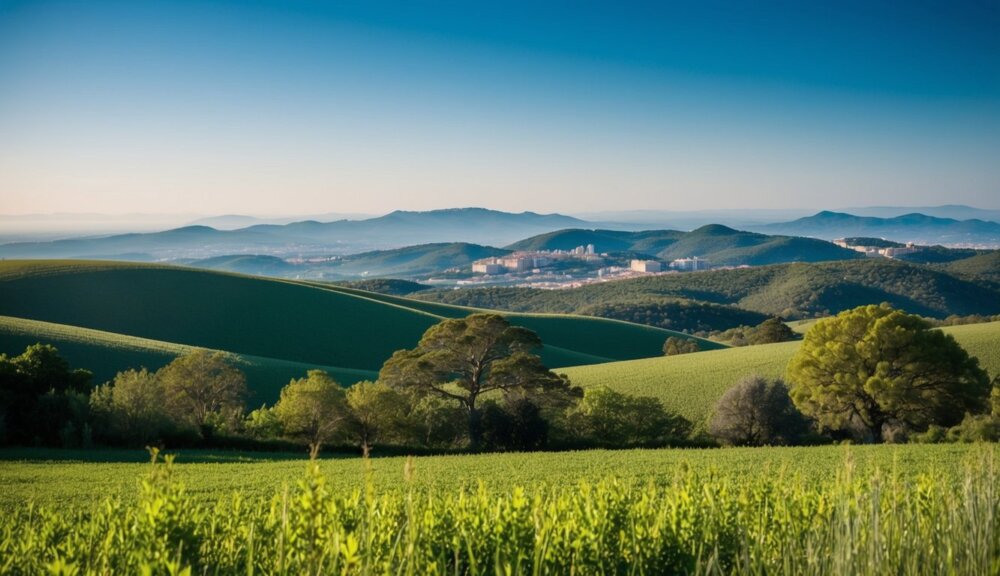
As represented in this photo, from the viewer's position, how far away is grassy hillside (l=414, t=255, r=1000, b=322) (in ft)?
438

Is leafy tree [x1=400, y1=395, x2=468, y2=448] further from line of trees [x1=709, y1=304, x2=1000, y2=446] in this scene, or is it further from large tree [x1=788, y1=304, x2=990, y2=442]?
large tree [x1=788, y1=304, x2=990, y2=442]

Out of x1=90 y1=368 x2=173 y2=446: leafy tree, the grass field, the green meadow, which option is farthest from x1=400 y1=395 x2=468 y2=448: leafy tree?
the green meadow

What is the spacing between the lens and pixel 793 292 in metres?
145

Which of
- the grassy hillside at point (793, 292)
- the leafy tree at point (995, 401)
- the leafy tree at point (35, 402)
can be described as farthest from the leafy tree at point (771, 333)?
the leafy tree at point (35, 402)

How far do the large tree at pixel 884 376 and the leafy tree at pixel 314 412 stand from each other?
2366cm

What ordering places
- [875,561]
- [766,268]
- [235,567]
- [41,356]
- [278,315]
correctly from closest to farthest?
1. [875,561]
2. [235,567]
3. [41,356]
4. [278,315]
5. [766,268]

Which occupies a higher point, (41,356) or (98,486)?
(41,356)

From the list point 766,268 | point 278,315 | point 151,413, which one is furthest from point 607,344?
point 766,268

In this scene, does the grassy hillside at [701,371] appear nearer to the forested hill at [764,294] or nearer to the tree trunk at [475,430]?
the tree trunk at [475,430]

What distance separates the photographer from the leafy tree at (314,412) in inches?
1228

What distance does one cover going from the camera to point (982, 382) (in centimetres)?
3164

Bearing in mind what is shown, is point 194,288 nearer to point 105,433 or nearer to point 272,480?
point 105,433

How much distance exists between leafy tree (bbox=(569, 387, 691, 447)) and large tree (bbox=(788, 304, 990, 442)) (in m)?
7.05

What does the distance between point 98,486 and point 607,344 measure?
76.9 metres
